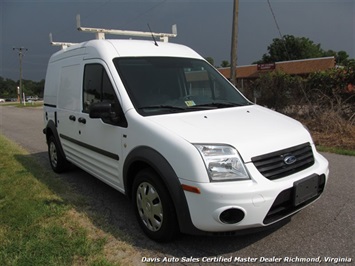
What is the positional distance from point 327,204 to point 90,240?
293cm

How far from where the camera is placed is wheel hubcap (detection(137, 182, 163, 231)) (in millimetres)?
3389

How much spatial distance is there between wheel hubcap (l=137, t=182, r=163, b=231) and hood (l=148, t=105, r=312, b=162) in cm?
68

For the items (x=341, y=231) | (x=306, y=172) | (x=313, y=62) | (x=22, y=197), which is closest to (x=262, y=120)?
(x=306, y=172)

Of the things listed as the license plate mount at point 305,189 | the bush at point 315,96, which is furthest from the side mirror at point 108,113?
the bush at point 315,96

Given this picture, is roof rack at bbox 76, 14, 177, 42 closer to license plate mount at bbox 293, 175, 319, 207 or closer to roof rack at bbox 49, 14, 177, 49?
roof rack at bbox 49, 14, 177, 49

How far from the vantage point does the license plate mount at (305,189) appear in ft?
10.3

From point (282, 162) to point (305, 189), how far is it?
345 mm

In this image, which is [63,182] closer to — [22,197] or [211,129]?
[22,197]

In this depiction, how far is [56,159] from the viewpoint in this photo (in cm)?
630

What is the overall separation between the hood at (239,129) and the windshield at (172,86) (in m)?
0.25

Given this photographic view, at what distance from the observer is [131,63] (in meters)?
4.20

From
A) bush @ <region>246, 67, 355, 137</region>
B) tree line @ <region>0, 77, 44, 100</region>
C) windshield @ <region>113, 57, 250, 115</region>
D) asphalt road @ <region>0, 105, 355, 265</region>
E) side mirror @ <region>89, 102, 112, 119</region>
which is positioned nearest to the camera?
asphalt road @ <region>0, 105, 355, 265</region>

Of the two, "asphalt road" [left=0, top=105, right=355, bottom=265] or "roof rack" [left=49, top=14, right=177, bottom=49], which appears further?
"roof rack" [left=49, top=14, right=177, bottom=49]

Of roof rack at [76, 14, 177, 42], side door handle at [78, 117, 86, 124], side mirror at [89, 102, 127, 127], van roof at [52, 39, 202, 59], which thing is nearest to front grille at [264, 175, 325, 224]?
side mirror at [89, 102, 127, 127]
